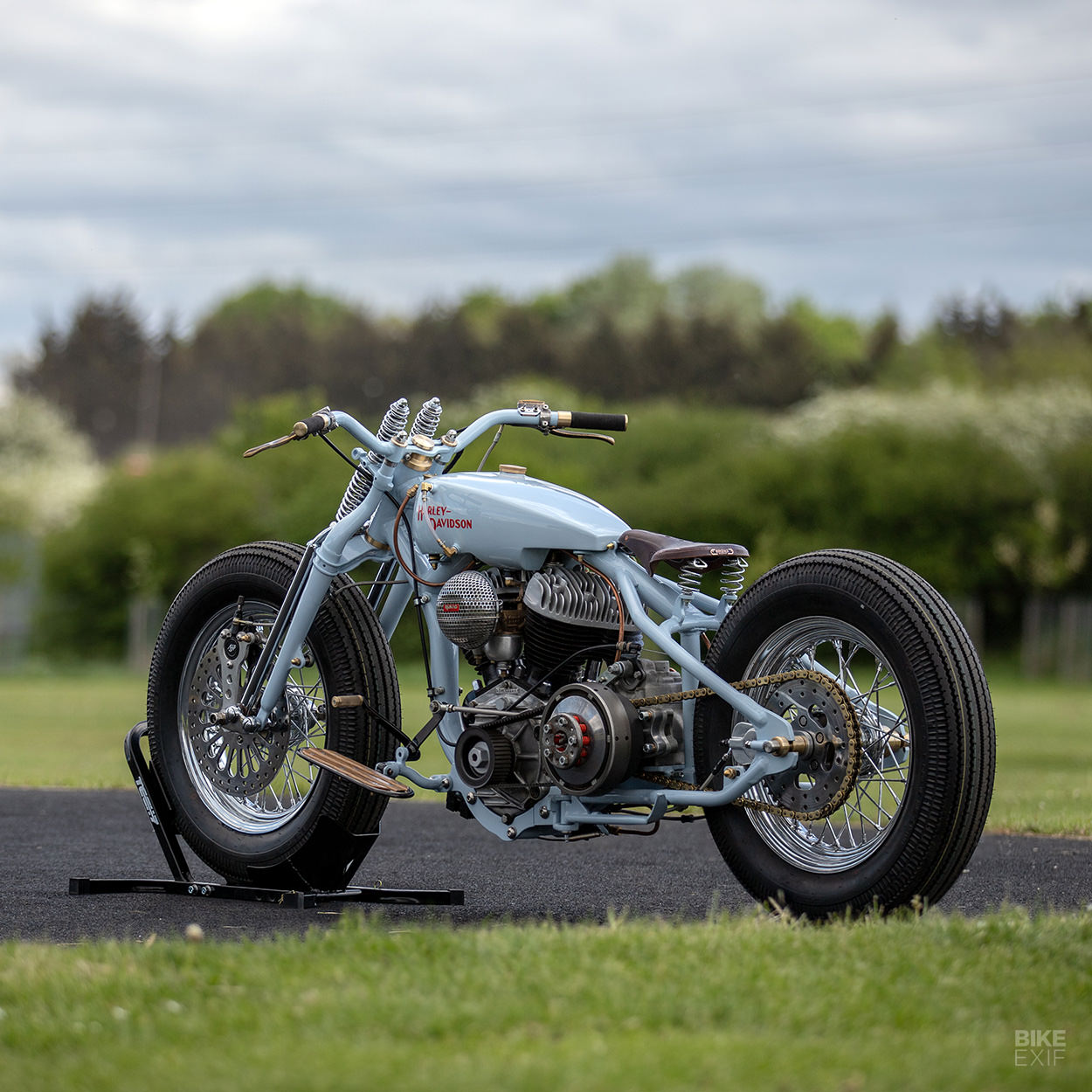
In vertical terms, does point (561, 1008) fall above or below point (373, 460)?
below

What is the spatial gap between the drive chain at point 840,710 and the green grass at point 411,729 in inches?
148

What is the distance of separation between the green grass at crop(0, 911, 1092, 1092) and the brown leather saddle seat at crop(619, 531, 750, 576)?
1336mm

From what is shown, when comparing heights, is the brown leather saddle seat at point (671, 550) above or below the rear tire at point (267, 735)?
above

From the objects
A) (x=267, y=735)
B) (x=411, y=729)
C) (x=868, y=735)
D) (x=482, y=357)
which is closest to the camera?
(x=868, y=735)

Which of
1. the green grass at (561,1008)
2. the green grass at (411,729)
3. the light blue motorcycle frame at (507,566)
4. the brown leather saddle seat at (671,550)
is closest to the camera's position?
the green grass at (561,1008)

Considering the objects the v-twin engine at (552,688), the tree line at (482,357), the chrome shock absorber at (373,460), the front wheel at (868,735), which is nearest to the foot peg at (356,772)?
the v-twin engine at (552,688)

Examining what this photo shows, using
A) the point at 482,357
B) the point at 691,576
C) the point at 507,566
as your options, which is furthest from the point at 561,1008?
the point at 482,357

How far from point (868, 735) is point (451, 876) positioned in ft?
7.45

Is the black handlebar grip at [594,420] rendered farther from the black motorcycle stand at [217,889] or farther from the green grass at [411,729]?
the green grass at [411,729]

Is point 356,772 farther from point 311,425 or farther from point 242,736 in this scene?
point 311,425

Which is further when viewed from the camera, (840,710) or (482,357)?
(482,357)

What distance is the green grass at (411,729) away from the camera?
10344 mm

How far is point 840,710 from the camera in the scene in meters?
5.03

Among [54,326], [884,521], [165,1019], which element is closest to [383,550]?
[165,1019]
